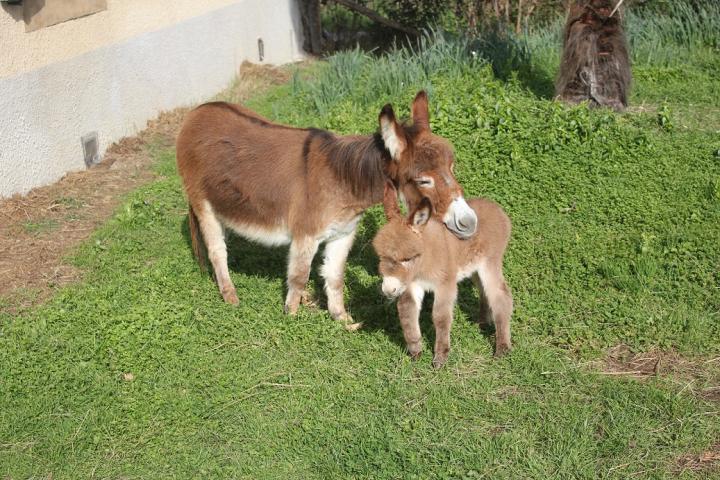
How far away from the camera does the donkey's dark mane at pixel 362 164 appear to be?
4.77 metres

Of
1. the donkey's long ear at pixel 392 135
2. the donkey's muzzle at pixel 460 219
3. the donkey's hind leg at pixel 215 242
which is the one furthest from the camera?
the donkey's hind leg at pixel 215 242

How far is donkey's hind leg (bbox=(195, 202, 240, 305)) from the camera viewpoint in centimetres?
557

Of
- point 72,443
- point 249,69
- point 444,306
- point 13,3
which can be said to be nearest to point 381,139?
point 444,306

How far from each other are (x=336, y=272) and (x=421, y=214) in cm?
113

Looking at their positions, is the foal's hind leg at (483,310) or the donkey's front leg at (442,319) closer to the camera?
the donkey's front leg at (442,319)

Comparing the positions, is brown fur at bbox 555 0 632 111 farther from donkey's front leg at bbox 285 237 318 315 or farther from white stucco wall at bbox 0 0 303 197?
white stucco wall at bbox 0 0 303 197

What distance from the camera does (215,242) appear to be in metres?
5.61

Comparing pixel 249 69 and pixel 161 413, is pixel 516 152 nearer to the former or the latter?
pixel 161 413

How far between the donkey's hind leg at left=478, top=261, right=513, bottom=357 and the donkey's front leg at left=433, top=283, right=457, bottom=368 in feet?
0.99

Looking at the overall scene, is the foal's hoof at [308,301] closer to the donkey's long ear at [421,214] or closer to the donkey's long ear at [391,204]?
the donkey's long ear at [391,204]

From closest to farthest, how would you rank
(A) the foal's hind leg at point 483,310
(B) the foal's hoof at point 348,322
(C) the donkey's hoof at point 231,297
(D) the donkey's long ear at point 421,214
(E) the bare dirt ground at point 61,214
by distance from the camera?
(D) the donkey's long ear at point 421,214 → (A) the foal's hind leg at point 483,310 → (B) the foal's hoof at point 348,322 → (C) the donkey's hoof at point 231,297 → (E) the bare dirt ground at point 61,214

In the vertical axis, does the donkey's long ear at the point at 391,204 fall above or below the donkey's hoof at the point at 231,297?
above

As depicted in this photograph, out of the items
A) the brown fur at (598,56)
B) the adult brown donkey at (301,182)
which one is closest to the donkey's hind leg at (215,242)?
the adult brown donkey at (301,182)

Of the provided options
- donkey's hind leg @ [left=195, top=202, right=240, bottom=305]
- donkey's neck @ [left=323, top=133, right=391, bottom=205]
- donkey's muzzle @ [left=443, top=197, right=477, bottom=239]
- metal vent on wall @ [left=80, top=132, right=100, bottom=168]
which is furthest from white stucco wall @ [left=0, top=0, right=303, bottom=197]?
donkey's muzzle @ [left=443, top=197, right=477, bottom=239]
